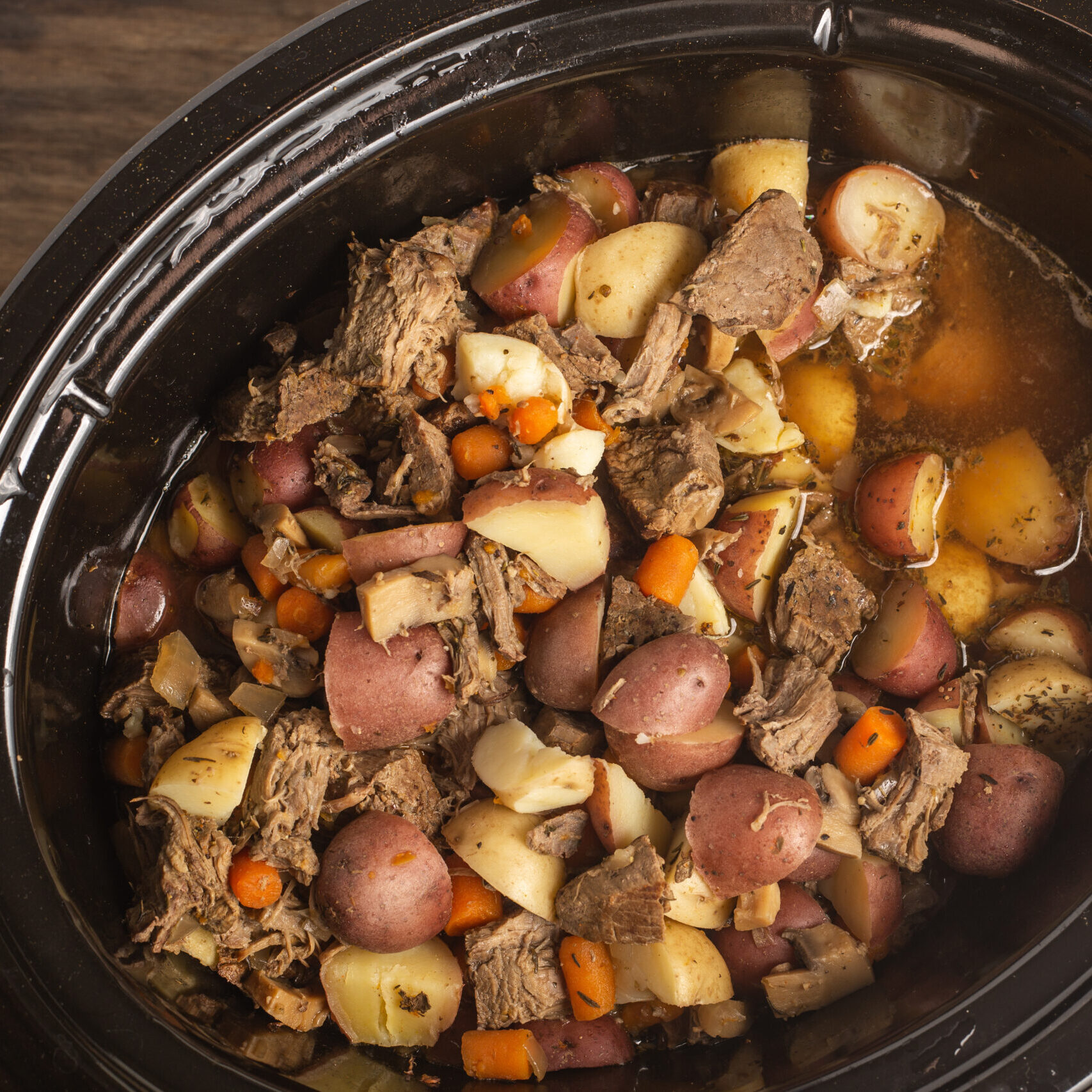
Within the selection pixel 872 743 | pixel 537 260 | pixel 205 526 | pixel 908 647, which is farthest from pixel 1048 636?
pixel 205 526

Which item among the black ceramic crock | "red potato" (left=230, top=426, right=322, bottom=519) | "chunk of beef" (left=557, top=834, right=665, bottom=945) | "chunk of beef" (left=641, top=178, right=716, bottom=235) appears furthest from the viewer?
"chunk of beef" (left=641, top=178, right=716, bottom=235)

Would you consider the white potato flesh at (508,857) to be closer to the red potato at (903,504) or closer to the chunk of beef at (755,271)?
the red potato at (903,504)

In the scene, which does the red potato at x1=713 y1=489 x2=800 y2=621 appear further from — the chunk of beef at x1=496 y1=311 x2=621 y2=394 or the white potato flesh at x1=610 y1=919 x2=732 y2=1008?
the white potato flesh at x1=610 y1=919 x2=732 y2=1008

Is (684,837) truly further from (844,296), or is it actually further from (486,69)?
(486,69)

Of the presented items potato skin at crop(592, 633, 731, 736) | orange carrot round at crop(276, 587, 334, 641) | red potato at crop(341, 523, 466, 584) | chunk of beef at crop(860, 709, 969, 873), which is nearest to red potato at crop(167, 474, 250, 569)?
orange carrot round at crop(276, 587, 334, 641)

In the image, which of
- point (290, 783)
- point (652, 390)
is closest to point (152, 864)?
point (290, 783)

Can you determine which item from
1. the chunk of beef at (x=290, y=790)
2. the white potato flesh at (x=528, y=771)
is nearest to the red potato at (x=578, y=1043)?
the white potato flesh at (x=528, y=771)

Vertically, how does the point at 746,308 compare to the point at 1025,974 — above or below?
above
